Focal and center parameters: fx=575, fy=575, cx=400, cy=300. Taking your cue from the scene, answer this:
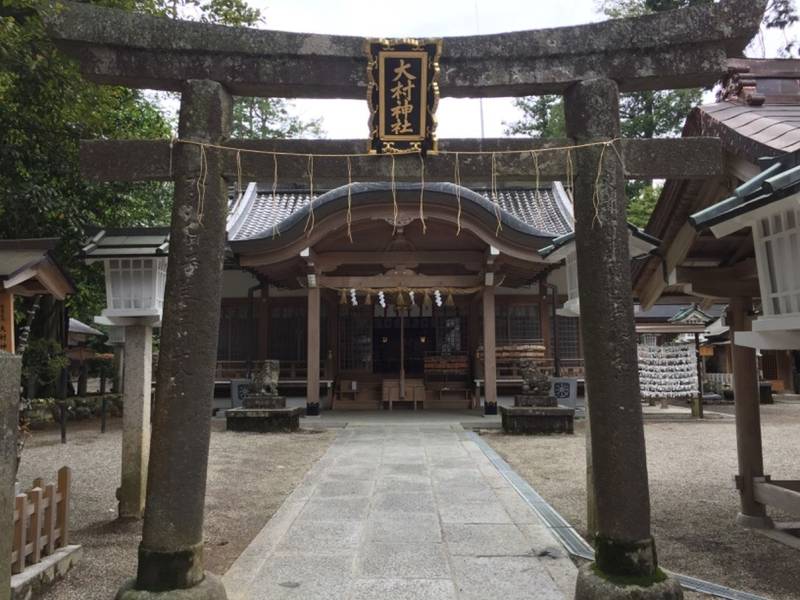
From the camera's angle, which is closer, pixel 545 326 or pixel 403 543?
pixel 403 543

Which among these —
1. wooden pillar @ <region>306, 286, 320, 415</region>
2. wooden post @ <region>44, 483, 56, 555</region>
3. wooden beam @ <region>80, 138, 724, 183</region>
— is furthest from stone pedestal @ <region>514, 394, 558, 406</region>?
wooden post @ <region>44, 483, 56, 555</region>

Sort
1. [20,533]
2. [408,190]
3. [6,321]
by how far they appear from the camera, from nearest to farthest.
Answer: [20,533]
[6,321]
[408,190]

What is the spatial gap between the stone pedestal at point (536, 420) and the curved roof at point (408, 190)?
12.3ft

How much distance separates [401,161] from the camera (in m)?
4.22

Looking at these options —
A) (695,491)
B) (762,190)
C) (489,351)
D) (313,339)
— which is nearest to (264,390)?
(313,339)

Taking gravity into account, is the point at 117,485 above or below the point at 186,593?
below

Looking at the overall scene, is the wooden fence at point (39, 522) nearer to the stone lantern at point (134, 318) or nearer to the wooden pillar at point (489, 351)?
the stone lantern at point (134, 318)

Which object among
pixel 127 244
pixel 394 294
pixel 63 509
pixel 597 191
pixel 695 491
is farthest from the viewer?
pixel 394 294

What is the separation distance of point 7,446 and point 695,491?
290 inches

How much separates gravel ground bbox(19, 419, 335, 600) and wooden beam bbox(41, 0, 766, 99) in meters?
3.73

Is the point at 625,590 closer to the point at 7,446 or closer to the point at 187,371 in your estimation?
the point at 187,371

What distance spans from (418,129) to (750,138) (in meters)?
→ 2.79

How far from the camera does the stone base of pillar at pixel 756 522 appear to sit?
18.4 feet

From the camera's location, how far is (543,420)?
11.7 metres
